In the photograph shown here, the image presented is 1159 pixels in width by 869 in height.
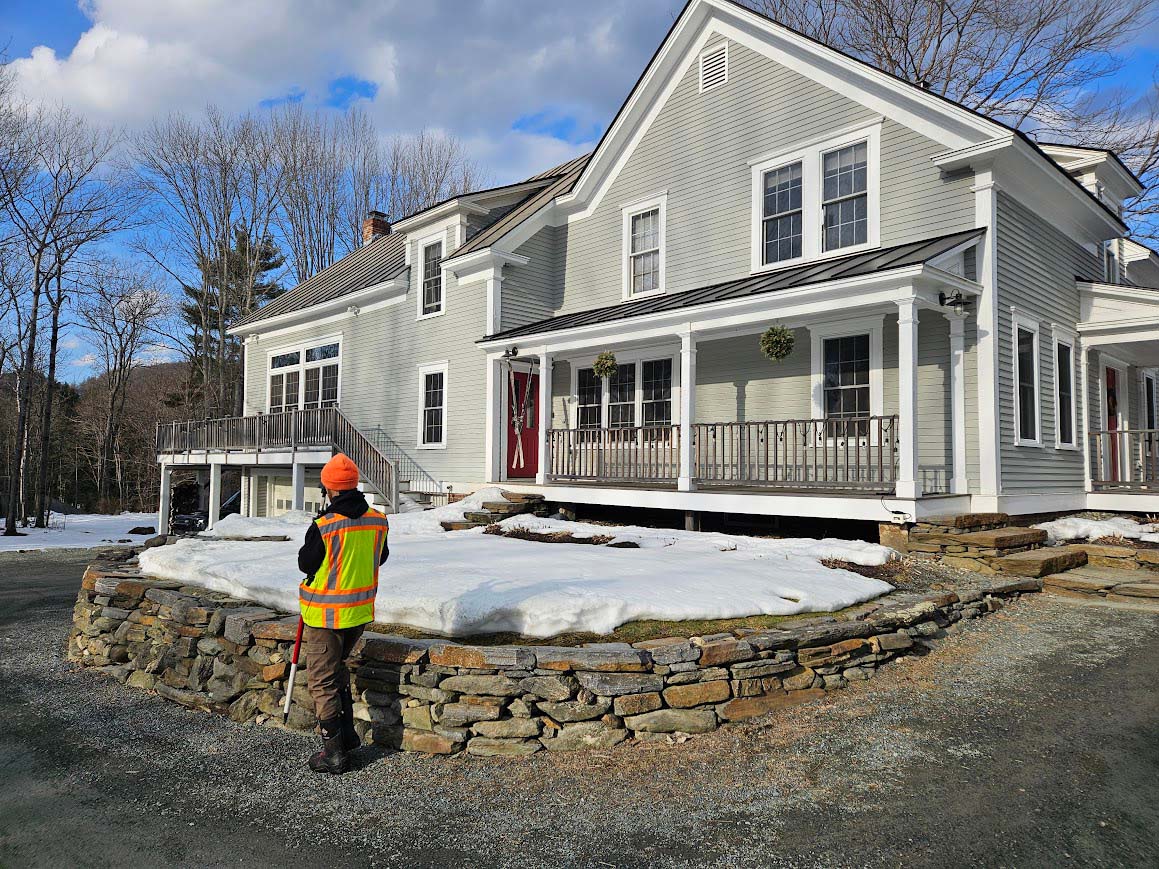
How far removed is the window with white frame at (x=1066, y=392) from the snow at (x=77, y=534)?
2125 centimetres

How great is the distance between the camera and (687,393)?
11.2m

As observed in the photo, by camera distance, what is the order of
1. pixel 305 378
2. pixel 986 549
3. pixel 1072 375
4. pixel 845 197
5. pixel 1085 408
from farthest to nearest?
pixel 305 378, pixel 1085 408, pixel 1072 375, pixel 845 197, pixel 986 549

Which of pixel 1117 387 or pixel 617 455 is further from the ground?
pixel 1117 387

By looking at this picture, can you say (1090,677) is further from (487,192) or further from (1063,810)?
(487,192)

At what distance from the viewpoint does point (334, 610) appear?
14.5 feet

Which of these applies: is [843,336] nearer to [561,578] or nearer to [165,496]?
[561,578]

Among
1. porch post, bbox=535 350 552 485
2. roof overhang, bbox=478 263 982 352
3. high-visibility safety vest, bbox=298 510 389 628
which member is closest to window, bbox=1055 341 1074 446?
roof overhang, bbox=478 263 982 352

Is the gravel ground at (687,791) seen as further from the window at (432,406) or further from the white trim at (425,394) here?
the window at (432,406)

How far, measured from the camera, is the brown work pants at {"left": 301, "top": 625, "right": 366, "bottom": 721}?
444 cm

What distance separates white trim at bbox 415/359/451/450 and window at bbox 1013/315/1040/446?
10581 mm

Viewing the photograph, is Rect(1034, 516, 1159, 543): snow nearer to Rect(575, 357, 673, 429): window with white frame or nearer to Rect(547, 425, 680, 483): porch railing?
Rect(547, 425, 680, 483): porch railing

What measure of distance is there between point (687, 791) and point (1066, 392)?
1128cm

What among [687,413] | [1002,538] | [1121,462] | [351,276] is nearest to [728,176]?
[687,413]

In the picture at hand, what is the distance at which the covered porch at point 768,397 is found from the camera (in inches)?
373
